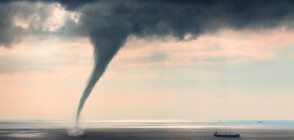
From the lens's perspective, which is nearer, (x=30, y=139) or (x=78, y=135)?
(x=30, y=139)

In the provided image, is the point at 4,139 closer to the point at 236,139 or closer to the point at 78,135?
the point at 78,135

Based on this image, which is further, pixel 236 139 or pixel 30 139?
pixel 236 139

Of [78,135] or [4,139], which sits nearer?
[4,139]

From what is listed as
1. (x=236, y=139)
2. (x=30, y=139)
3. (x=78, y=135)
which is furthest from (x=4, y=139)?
(x=236, y=139)

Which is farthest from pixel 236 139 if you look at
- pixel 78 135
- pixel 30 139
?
pixel 30 139

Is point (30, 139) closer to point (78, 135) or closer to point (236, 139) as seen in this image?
point (78, 135)

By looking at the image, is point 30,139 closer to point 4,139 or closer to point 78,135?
point 4,139

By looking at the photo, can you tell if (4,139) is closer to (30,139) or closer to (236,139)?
(30,139)
